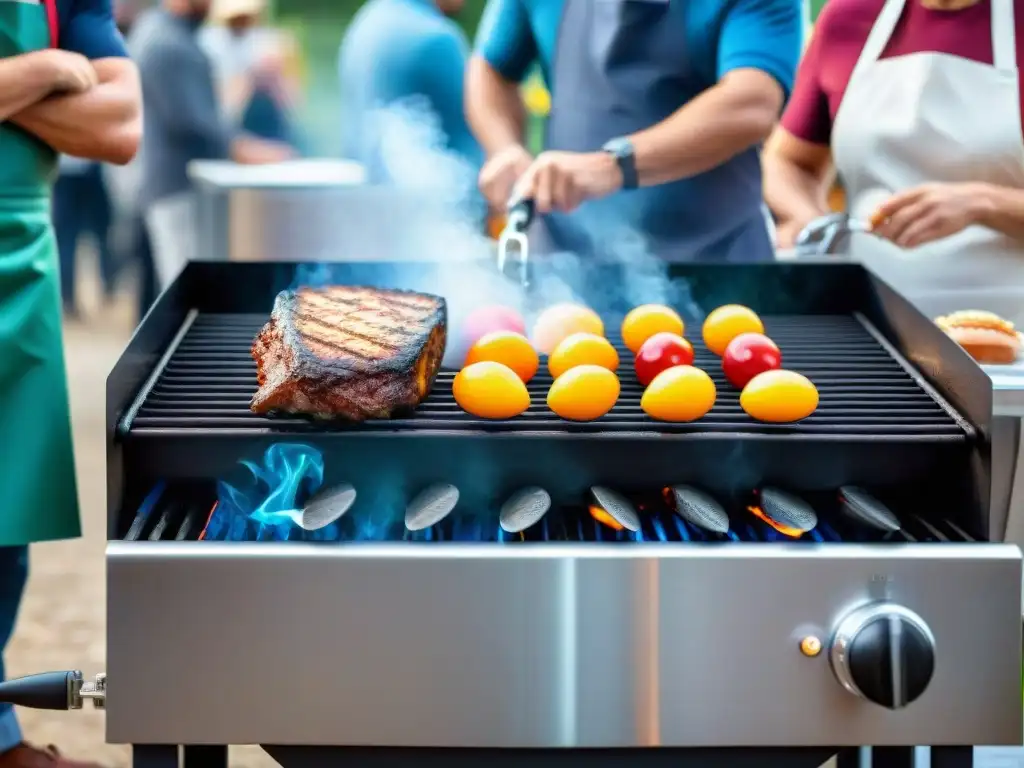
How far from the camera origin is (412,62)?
3.60m

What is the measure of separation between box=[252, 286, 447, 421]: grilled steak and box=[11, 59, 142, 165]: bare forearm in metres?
0.58

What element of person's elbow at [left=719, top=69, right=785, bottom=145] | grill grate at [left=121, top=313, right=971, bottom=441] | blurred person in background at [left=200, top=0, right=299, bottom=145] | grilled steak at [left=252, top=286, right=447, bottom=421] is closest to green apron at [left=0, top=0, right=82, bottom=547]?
grill grate at [left=121, top=313, right=971, bottom=441]

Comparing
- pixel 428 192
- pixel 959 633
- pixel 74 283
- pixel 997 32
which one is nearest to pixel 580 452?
pixel 959 633

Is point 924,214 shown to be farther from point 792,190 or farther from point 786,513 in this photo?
point 786,513

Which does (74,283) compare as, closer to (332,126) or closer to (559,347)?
(332,126)

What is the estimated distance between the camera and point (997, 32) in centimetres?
198

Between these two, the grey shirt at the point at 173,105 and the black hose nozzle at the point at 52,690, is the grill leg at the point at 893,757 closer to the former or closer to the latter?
the black hose nozzle at the point at 52,690

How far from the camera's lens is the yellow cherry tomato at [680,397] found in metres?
1.37

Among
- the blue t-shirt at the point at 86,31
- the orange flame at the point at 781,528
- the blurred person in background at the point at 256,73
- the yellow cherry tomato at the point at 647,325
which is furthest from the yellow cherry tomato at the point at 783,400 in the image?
the blurred person in background at the point at 256,73

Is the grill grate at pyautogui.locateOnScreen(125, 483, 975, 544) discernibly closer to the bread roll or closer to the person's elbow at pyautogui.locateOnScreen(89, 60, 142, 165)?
the bread roll

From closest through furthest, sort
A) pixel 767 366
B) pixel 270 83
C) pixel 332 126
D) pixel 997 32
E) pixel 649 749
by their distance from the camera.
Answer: pixel 649 749 < pixel 767 366 < pixel 997 32 < pixel 270 83 < pixel 332 126

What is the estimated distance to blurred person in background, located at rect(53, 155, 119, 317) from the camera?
7941 millimetres

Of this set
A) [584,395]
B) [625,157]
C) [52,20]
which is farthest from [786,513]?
[52,20]

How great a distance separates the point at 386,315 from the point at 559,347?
0.25 metres
